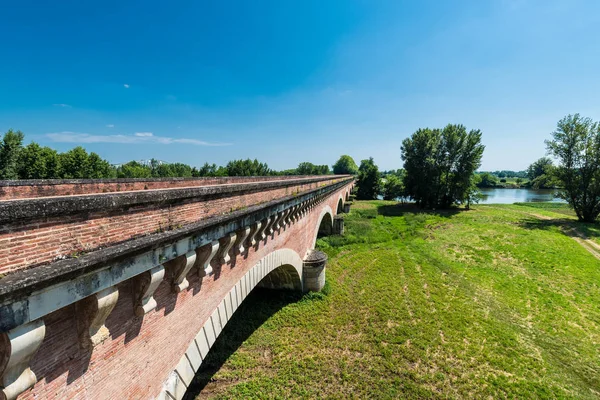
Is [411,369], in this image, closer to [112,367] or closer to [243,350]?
[243,350]

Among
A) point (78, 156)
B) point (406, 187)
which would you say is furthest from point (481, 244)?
point (78, 156)

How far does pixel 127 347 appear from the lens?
11.8 feet

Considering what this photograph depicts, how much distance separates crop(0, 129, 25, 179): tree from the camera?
87.6 ft

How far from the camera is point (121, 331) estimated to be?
3.47 m

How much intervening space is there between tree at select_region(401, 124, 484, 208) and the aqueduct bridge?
3862 cm

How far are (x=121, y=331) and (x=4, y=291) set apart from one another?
1800 millimetres

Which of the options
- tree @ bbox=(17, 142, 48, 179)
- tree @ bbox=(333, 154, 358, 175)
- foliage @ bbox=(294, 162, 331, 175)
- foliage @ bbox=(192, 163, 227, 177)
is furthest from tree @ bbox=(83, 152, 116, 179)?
tree @ bbox=(333, 154, 358, 175)

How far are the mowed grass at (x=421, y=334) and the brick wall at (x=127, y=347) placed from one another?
15.0ft

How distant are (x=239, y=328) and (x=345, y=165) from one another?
12078cm

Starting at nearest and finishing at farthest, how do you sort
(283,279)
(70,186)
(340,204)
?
(70,186) → (283,279) → (340,204)

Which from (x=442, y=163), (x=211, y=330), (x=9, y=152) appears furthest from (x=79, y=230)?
(x=442, y=163)

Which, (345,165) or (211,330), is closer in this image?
(211,330)

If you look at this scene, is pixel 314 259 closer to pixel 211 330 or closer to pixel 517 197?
pixel 211 330

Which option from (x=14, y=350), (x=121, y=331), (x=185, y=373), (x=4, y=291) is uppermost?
(x=4, y=291)
